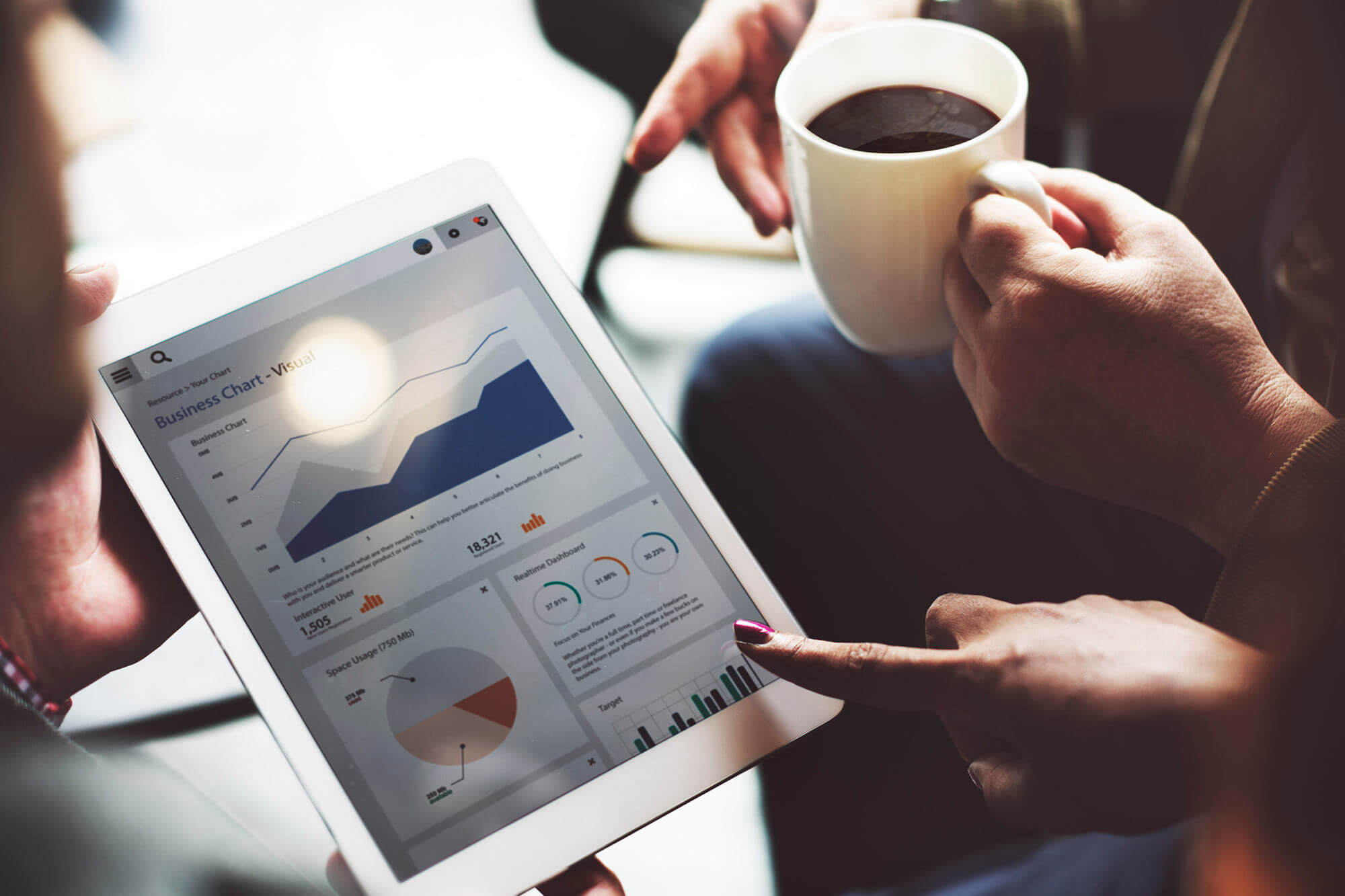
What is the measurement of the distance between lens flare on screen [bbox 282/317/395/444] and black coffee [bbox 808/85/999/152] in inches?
11.6

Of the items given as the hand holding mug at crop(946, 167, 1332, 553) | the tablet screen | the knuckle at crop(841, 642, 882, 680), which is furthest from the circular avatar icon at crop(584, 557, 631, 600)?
the hand holding mug at crop(946, 167, 1332, 553)

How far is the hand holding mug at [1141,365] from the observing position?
46 centimetres

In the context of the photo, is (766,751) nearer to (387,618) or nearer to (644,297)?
(387,618)

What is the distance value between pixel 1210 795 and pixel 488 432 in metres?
0.39

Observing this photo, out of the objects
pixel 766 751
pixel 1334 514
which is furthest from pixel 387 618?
pixel 1334 514

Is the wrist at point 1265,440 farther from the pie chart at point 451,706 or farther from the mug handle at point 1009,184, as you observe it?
the pie chart at point 451,706

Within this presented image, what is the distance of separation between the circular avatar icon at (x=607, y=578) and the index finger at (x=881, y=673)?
98mm

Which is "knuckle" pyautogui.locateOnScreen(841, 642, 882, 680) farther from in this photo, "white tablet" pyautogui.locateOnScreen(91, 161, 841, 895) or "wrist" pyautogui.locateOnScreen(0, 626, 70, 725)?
"wrist" pyautogui.locateOnScreen(0, 626, 70, 725)

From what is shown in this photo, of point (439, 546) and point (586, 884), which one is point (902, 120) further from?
point (586, 884)

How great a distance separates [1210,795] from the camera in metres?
0.38

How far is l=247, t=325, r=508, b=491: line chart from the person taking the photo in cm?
50

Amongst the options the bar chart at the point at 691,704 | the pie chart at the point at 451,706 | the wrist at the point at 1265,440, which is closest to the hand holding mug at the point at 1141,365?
the wrist at the point at 1265,440

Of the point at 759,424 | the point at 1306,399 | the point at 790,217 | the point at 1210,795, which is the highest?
the point at 790,217

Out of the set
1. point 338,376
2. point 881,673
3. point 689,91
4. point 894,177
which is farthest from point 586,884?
point 689,91
